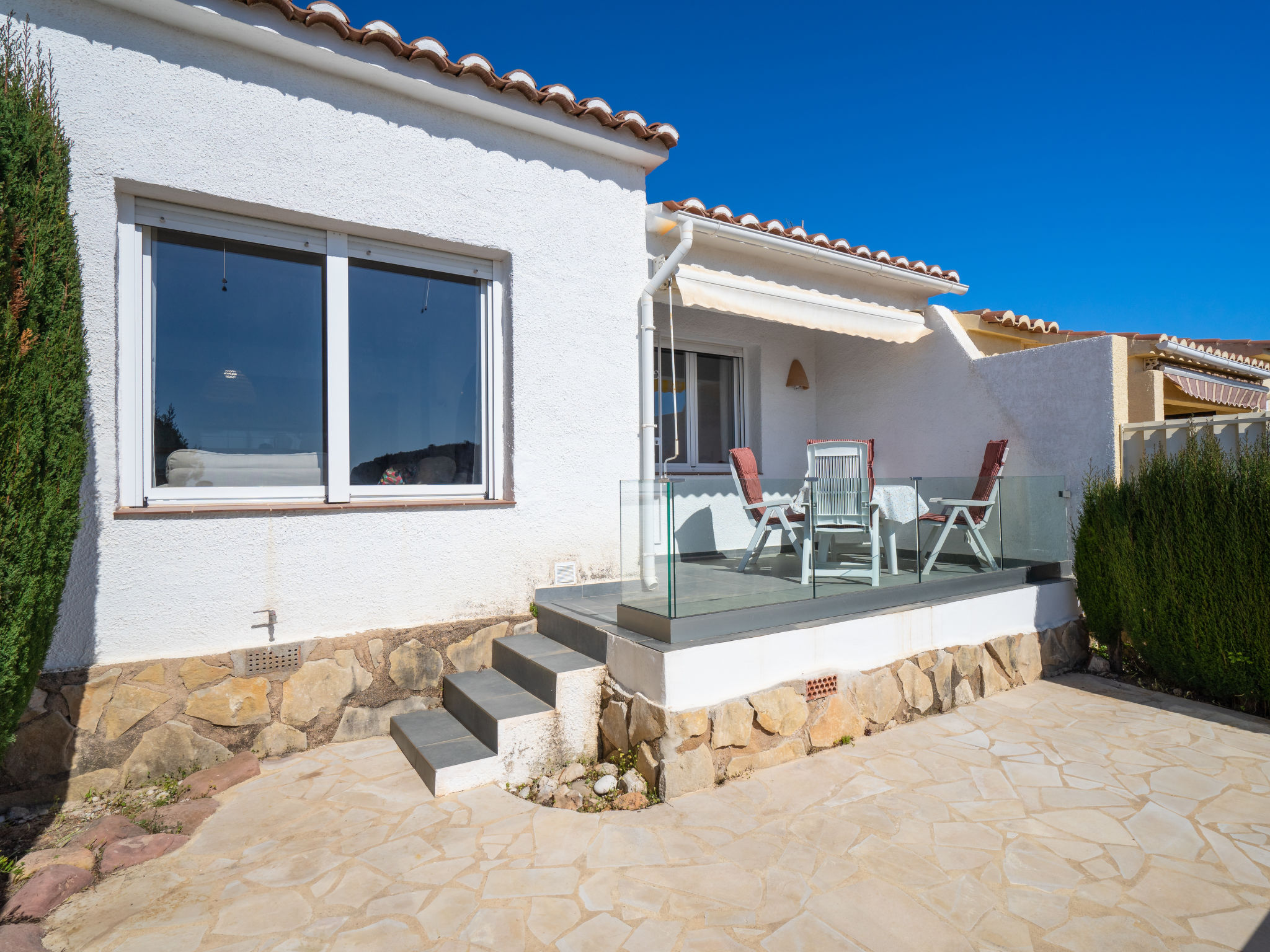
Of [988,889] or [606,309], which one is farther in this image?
[606,309]

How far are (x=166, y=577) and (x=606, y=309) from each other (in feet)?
15.2

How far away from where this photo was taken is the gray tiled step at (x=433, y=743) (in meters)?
4.66

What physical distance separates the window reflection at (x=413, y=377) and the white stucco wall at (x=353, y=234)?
41 cm

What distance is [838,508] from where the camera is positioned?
234 inches

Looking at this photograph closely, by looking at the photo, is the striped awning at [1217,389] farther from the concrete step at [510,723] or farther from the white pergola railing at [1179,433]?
the concrete step at [510,723]

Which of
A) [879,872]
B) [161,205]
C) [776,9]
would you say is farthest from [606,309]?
[776,9]

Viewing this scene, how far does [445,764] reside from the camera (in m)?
4.57

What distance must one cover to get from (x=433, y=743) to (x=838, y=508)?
13.0ft

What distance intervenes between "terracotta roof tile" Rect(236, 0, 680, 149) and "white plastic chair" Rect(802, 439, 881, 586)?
12.5 feet

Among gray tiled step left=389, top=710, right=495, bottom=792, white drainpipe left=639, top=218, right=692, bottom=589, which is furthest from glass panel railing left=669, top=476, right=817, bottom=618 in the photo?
gray tiled step left=389, top=710, right=495, bottom=792

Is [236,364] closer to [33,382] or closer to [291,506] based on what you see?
[291,506]

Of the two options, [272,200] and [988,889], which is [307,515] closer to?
[272,200]

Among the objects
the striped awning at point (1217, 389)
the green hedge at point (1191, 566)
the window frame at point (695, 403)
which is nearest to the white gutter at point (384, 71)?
the window frame at point (695, 403)

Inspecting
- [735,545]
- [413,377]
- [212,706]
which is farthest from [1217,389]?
[212,706]
